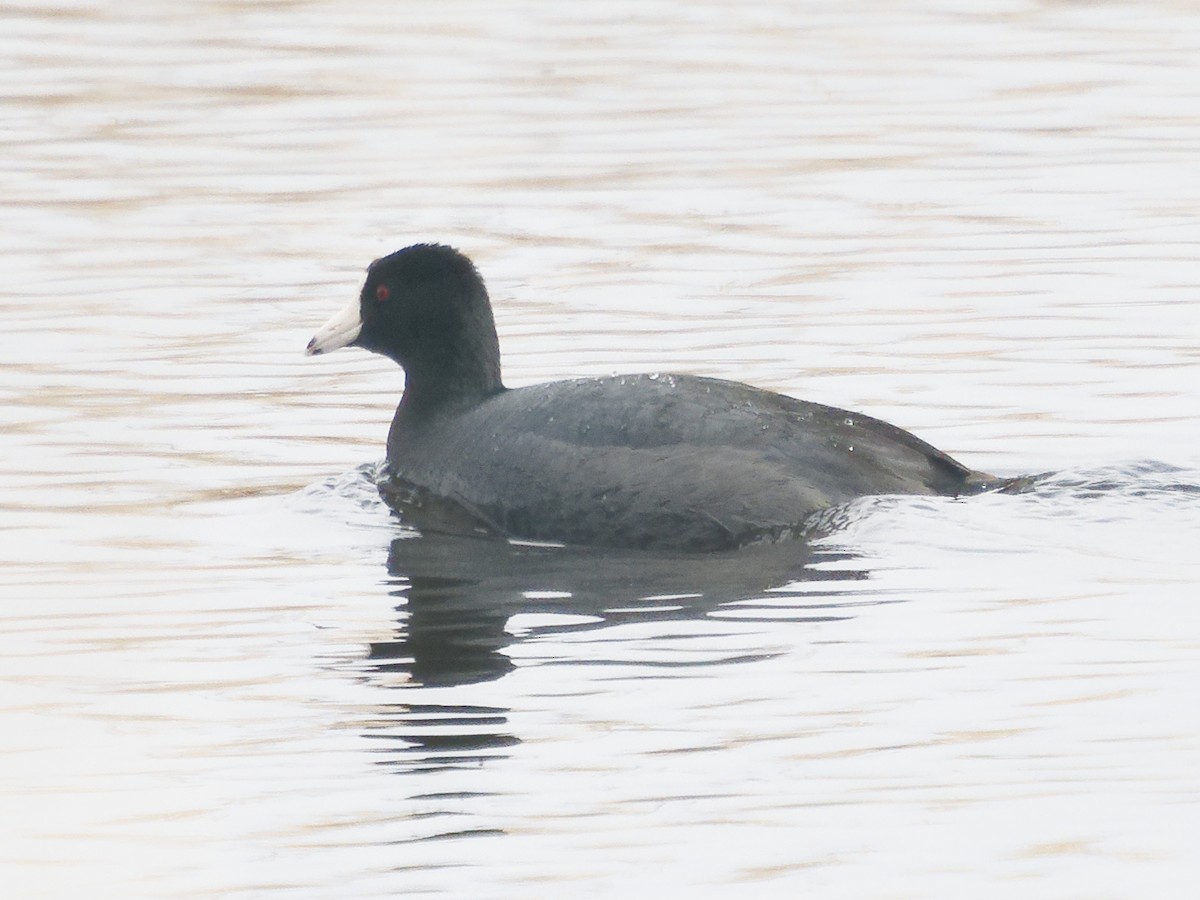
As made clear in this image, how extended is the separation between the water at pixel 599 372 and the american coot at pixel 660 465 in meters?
0.17

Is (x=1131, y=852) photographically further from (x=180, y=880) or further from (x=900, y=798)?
(x=180, y=880)

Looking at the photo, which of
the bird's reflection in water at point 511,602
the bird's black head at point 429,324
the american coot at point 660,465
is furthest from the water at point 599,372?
the bird's black head at point 429,324

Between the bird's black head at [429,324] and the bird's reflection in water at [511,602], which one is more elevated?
the bird's black head at [429,324]

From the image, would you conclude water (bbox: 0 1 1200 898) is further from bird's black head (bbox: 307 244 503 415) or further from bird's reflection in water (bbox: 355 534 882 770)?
bird's black head (bbox: 307 244 503 415)

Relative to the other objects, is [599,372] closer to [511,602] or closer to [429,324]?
[429,324]

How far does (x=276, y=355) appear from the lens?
35.0 ft

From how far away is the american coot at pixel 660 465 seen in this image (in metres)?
7.67

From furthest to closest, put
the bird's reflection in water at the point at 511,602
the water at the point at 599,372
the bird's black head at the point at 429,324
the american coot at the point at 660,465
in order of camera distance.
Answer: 1. the bird's black head at the point at 429,324
2. the american coot at the point at 660,465
3. the bird's reflection in water at the point at 511,602
4. the water at the point at 599,372

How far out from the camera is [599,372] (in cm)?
1008

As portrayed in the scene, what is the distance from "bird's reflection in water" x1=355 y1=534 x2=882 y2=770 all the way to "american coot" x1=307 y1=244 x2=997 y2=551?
11 cm

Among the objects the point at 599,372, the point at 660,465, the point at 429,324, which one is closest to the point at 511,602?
the point at 660,465

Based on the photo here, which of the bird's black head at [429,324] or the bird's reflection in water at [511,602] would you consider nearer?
the bird's reflection in water at [511,602]

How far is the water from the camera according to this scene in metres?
5.13

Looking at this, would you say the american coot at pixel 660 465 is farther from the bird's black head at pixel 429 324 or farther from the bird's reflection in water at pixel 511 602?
the bird's black head at pixel 429 324
